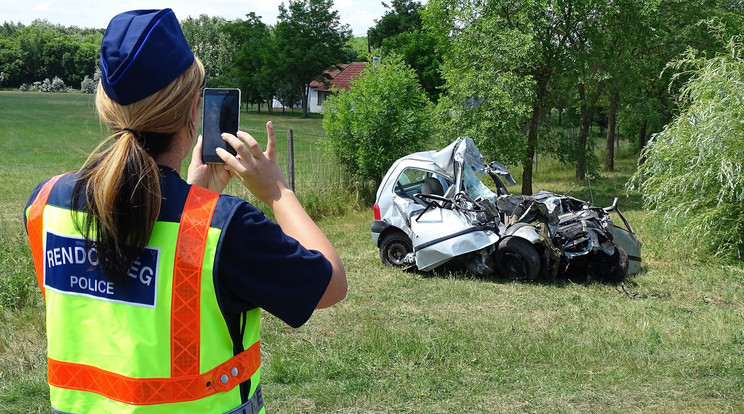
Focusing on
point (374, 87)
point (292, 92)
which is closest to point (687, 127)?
point (374, 87)

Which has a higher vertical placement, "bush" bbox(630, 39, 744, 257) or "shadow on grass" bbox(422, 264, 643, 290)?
Result: "bush" bbox(630, 39, 744, 257)

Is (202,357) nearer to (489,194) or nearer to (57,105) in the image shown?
(489,194)

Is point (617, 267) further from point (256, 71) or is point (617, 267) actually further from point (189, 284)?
point (256, 71)

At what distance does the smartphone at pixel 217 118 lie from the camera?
2.03 m

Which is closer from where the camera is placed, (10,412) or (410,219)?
(10,412)

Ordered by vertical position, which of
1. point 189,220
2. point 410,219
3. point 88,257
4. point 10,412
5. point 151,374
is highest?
point 189,220

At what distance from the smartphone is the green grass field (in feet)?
1.06

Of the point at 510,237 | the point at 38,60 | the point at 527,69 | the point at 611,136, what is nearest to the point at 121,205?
the point at 510,237

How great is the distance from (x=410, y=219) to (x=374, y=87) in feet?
22.8

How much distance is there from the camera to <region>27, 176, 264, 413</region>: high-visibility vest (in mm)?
1551

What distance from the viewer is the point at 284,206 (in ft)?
5.87

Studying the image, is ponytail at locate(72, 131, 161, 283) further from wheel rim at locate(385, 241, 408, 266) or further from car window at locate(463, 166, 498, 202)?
car window at locate(463, 166, 498, 202)

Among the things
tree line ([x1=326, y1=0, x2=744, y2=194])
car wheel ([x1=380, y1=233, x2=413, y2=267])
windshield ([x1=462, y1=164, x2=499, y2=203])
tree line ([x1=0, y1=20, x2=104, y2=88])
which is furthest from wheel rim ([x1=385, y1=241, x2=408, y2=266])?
tree line ([x1=0, y1=20, x2=104, y2=88])

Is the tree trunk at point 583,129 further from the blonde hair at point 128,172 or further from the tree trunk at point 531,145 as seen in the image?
the blonde hair at point 128,172
